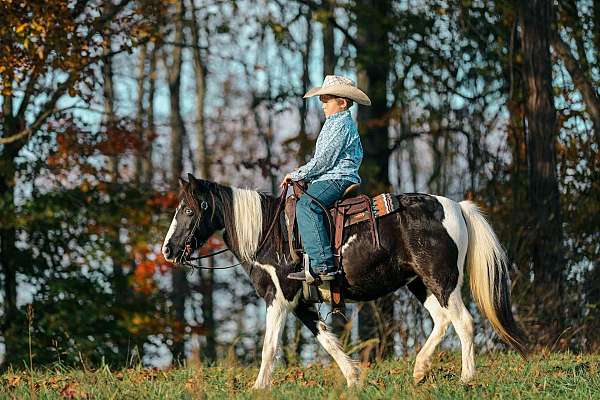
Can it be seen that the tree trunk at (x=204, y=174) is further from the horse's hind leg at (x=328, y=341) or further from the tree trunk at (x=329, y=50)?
the horse's hind leg at (x=328, y=341)

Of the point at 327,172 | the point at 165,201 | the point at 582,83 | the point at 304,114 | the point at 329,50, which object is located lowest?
the point at 165,201

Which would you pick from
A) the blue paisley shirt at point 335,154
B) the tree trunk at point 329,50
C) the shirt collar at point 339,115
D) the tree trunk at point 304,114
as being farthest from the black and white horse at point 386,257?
the tree trunk at point 304,114

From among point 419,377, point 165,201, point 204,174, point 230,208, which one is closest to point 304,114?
point 165,201

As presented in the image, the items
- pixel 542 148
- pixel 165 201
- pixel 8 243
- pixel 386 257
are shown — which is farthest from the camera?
pixel 165 201

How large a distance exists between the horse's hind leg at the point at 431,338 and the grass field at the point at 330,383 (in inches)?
4.3

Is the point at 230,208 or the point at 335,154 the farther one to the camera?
the point at 230,208

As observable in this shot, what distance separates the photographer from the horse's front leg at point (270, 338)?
24.8ft

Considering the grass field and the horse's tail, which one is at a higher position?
the horse's tail

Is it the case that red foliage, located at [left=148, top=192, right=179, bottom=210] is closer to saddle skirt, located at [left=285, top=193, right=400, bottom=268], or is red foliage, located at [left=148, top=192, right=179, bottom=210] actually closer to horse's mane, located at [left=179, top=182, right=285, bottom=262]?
horse's mane, located at [left=179, top=182, right=285, bottom=262]

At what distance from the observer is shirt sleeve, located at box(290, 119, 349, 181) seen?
7.86m

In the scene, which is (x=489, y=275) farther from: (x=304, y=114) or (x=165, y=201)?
(x=304, y=114)

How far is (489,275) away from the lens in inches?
320

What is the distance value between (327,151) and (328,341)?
5.07ft

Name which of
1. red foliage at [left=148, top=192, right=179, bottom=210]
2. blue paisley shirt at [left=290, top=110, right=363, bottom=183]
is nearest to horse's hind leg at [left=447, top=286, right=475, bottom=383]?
blue paisley shirt at [left=290, top=110, right=363, bottom=183]
